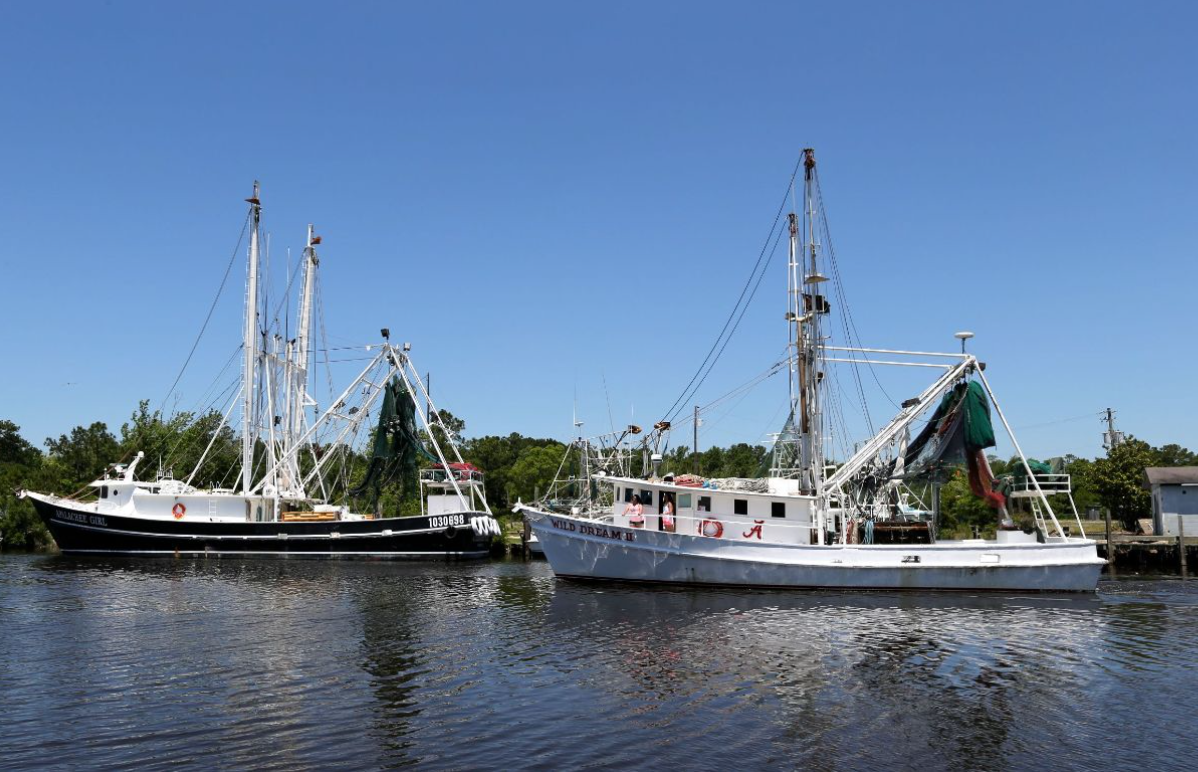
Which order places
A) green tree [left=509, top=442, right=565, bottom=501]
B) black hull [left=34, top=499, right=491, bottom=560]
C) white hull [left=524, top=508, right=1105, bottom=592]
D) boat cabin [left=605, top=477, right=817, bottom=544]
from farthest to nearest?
1. green tree [left=509, top=442, right=565, bottom=501]
2. black hull [left=34, top=499, right=491, bottom=560]
3. boat cabin [left=605, top=477, right=817, bottom=544]
4. white hull [left=524, top=508, right=1105, bottom=592]

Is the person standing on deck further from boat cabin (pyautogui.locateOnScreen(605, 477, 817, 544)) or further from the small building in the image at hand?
the small building

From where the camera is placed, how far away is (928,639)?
2448cm

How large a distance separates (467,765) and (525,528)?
42067 millimetres

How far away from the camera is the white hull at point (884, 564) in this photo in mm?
33250

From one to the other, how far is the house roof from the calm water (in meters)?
22.6

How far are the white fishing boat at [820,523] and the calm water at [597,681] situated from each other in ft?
4.02

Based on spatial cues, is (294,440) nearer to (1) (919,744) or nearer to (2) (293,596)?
(2) (293,596)

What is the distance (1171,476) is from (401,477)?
44.7 meters

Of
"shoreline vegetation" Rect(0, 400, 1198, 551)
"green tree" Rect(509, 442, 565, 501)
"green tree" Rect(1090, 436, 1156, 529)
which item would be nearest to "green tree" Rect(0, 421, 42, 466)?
"shoreline vegetation" Rect(0, 400, 1198, 551)

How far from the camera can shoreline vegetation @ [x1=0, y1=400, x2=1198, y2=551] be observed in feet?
202

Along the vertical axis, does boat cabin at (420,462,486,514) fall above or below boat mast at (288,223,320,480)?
below

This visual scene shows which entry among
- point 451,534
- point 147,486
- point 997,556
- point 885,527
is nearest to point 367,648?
point 885,527

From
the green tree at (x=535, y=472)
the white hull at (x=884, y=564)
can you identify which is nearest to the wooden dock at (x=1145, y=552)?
the white hull at (x=884, y=564)

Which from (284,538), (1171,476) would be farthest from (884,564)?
(284,538)
